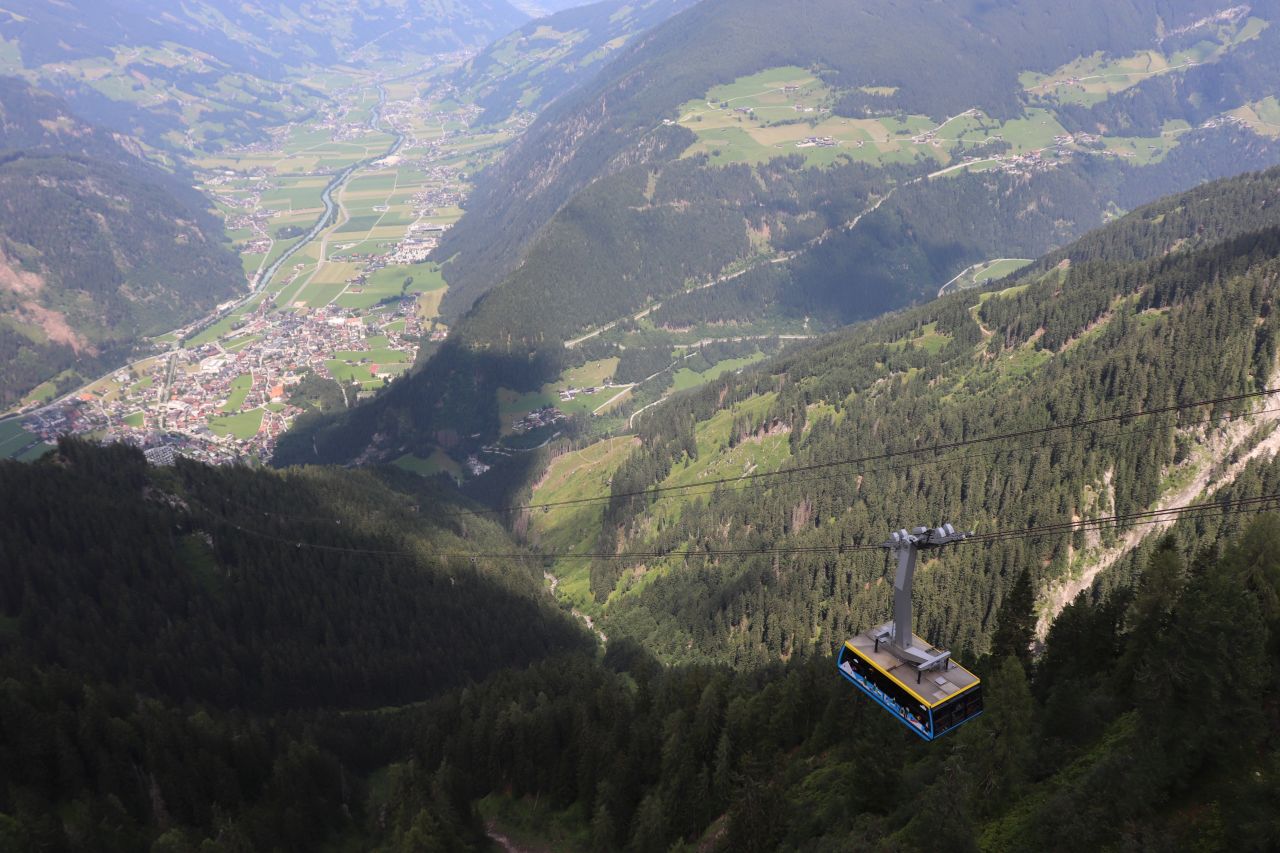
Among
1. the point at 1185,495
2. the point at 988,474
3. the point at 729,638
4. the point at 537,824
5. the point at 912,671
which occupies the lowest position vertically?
the point at 729,638

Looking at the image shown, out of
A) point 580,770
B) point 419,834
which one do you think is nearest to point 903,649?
point 419,834

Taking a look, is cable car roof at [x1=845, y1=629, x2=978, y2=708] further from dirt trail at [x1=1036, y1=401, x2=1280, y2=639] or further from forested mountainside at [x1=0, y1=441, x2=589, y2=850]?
dirt trail at [x1=1036, y1=401, x2=1280, y2=639]

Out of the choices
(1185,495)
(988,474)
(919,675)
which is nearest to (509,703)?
(919,675)

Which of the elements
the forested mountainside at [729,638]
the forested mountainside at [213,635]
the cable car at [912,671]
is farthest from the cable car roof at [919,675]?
the forested mountainside at [213,635]

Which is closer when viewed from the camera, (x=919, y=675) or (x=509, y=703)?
(x=919, y=675)

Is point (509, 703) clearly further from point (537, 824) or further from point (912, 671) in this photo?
point (912, 671)

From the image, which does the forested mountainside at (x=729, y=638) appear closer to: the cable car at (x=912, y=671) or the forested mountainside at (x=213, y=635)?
the forested mountainside at (x=213, y=635)
